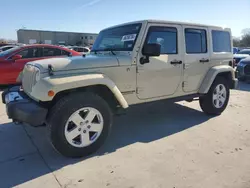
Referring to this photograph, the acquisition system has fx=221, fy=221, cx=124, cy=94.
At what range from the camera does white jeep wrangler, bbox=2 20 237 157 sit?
280 centimetres

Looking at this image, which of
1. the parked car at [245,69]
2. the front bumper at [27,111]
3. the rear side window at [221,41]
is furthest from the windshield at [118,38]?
the parked car at [245,69]

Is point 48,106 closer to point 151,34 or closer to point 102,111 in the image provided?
point 102,111

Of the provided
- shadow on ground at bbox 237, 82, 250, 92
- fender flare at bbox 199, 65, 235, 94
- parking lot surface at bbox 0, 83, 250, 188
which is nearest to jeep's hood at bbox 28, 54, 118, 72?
parking lot surface at bbox 0, 83, 250, 188

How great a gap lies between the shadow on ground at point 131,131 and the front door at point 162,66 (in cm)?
30

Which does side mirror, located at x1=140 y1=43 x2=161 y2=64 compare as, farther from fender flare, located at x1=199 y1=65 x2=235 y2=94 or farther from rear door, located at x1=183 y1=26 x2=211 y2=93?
fender flare, located at x1=199 y1=65 x2=235 y2=94

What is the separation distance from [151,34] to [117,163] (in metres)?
2.09

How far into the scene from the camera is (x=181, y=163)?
9.33 ft

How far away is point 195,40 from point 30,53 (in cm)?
535

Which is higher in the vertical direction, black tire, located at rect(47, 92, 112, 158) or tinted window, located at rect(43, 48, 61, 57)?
tinted window, located at rect(43, 48, 61, 57)

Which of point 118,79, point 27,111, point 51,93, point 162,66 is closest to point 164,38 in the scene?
point 162,66

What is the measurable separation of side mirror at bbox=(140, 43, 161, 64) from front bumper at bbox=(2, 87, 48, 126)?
168 centimetres

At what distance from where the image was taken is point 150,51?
3314mm

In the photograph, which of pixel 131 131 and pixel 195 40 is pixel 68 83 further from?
pixel 195 40

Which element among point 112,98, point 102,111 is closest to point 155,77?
point 112,98
